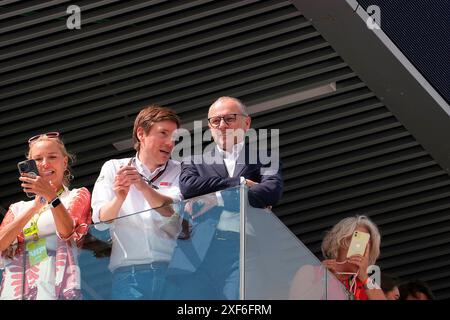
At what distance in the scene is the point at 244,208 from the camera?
8211 mm

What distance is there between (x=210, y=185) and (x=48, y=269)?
3.63 ft

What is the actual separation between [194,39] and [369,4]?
4.36 feet

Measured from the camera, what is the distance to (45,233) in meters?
9.09

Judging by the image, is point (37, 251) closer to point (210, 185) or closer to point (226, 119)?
point (210, 185)

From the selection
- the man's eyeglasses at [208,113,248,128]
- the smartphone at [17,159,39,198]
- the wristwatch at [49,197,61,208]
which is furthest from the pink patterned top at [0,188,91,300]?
the man's eyeglasses at [208,113,248,128]

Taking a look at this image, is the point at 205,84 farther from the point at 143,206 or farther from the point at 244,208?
the point at 244,208

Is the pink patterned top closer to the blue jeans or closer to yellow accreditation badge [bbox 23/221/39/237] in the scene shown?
yellow accreditation badge [bbox 23/221/39/237]

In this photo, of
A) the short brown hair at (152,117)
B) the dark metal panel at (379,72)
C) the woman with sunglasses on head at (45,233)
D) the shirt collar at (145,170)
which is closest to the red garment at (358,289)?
the shirt collar at (145,170)

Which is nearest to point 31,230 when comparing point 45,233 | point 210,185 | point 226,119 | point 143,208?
point 45,233

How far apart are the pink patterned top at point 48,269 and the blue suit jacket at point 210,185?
664mm

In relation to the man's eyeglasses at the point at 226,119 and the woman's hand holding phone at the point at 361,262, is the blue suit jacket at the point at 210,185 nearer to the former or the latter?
the man's eyeglasses at the point at 226,119

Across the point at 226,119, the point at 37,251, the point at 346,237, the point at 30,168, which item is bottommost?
the point at 37,251
